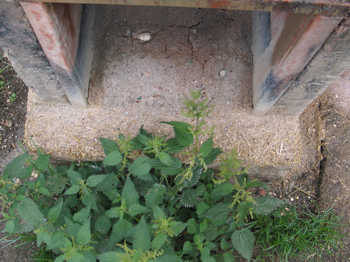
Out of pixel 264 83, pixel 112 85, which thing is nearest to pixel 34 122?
pixel 112 85

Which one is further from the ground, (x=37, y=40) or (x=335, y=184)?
(x=37, y=40)

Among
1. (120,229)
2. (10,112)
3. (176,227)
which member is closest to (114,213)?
(120,229)

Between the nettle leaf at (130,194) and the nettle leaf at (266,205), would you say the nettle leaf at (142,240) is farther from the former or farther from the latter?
the nettle leaf at (266,205)

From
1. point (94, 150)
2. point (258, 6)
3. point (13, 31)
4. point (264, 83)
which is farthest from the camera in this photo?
point (94, 150)

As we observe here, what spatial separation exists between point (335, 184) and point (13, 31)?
2097 mm

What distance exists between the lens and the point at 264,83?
1.77 meters

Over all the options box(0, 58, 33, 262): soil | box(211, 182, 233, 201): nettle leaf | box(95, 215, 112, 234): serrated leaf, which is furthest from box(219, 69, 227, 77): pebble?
box(0, 58, 33, 262): soil

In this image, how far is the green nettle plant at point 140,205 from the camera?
139 centimetres

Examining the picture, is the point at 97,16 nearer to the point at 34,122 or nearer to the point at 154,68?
the point at 154,68

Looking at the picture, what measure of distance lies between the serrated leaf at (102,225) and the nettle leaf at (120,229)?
0.11m

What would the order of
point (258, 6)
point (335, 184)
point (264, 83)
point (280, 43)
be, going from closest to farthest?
point (258, 6)
point (280, 43)
point (264, 83)
point (335, 184)

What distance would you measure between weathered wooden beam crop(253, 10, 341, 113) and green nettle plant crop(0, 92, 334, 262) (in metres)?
0.40

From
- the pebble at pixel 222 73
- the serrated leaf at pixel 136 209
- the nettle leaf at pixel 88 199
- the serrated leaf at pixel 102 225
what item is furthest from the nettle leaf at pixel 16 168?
the pebble at pixel 222 73

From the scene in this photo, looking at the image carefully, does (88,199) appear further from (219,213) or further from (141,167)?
(219,213)
